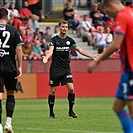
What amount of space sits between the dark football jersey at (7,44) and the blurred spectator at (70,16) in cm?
1968

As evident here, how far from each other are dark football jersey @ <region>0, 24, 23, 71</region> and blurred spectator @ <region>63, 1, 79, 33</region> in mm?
19680

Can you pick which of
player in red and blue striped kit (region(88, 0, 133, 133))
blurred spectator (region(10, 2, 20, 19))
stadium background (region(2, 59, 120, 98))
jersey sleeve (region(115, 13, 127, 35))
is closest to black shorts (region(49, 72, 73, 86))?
player in red and blue striped kit (region(88, 0, 133, 133))

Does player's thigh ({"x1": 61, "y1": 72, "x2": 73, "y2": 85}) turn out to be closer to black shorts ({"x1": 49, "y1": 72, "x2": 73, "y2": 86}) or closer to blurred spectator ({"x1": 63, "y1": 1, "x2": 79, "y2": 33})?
black shorts ({"x1": 49, "y1": 72, "x2": 73, "y2": 86})

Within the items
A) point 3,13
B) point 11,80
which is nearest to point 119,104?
point 11,80

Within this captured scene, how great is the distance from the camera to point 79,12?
34594 millimetres

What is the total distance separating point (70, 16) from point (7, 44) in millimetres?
20055

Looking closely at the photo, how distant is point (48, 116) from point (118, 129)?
12.0 feet

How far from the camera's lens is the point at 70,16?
3197cm

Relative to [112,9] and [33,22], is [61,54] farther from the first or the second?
[33,22]

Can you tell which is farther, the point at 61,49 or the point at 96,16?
the point at 96,16

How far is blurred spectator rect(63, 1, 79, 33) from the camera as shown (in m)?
31.8

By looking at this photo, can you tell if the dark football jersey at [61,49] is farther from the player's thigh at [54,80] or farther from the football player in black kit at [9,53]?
the football player in black kit at [9,53]

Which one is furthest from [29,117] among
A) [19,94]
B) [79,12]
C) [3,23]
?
[79,12]

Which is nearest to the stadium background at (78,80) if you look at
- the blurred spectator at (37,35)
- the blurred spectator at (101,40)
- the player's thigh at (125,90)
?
the blurred spectator at (37,35)
